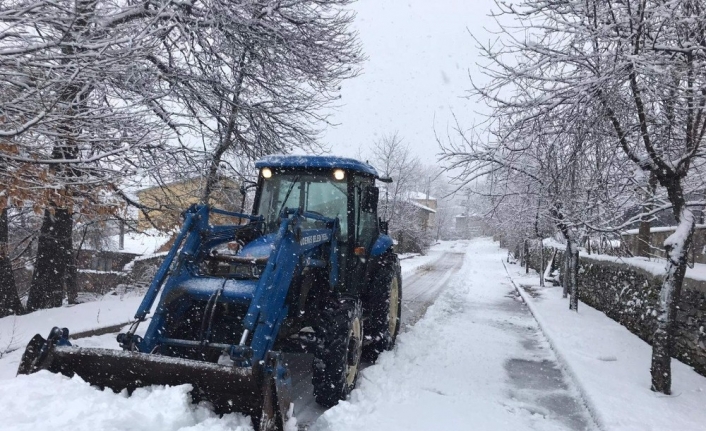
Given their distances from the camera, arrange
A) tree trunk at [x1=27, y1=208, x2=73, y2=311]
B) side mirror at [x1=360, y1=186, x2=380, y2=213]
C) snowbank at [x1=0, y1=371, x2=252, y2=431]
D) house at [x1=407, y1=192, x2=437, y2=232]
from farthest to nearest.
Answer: house at [x1=407, y1=192, x2=437, y2=232], tree trunk at [x1=27, y1=208, x2=73, y2=311], side mirror at [x1=360, y1=186, x2=380, y2=213], snowbank at [x1=0, y1=371, x2=252, y2=431]

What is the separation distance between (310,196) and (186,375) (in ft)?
9.50

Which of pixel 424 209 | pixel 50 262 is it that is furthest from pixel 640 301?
pixel 424 209

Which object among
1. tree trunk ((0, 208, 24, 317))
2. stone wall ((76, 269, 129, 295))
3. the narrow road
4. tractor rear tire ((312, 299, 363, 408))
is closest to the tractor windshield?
tractor rear tire ((312, 299, 363, 408))

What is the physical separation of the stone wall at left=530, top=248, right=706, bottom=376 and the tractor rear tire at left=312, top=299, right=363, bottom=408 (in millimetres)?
4415

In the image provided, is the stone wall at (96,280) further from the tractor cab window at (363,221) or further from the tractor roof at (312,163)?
the tractor roof at (312,163)

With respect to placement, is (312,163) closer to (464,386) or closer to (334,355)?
(334,355)

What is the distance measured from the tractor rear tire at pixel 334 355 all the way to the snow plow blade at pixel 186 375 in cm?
95

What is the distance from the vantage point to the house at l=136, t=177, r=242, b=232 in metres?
9.64

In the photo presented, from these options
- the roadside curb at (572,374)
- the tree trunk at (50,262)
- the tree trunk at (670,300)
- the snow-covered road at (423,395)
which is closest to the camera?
the snow-covered road at (423,395)

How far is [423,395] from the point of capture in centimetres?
523

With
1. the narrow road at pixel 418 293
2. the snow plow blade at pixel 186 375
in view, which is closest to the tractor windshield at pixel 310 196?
the snow plow blade at pixel 186 375

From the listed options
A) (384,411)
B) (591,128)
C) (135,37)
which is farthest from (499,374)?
(135,37)

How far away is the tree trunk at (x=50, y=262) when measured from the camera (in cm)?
995

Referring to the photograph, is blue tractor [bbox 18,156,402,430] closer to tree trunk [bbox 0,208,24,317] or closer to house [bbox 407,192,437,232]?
tree trunk [bbox 0,208,24,317]
